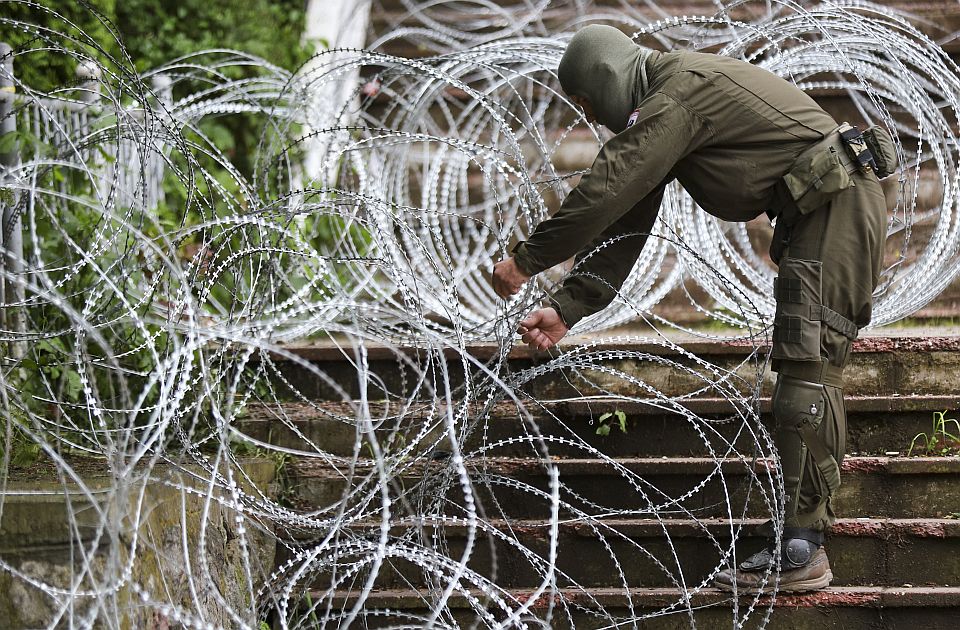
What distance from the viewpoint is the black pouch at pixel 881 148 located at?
330 centimetres

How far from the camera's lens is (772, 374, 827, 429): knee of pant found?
3.29 metres

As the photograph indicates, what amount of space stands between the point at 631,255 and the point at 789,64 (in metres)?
1.48

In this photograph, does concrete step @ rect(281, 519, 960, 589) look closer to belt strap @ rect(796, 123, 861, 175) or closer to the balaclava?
belt strap @ rect(796, 123, 861, 175)

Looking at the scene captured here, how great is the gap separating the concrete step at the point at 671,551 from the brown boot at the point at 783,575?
0.15 meters

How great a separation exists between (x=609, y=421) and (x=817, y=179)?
131 centimetres

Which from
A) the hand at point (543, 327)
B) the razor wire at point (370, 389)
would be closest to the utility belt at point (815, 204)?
the razor wire at point (370, 389)

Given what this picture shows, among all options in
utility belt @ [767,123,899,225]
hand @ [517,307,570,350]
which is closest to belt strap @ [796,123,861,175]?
utility belt @ [767,123,899,225]

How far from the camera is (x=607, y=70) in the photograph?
3428 millimetres

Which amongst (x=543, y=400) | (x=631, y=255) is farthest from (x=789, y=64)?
(x=543, y=400)

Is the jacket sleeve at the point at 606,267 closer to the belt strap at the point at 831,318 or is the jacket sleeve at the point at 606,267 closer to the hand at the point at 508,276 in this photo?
the hand at the point at 508,276

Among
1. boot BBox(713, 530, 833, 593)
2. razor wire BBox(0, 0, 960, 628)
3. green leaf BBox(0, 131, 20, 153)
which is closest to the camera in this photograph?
razor wire BBox(0, 0, 960, 628)

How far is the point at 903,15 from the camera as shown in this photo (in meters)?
6.77

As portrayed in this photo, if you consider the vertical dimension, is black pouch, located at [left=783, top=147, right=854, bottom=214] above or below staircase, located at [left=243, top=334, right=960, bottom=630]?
above

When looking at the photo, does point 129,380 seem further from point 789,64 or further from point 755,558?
point 789,64
